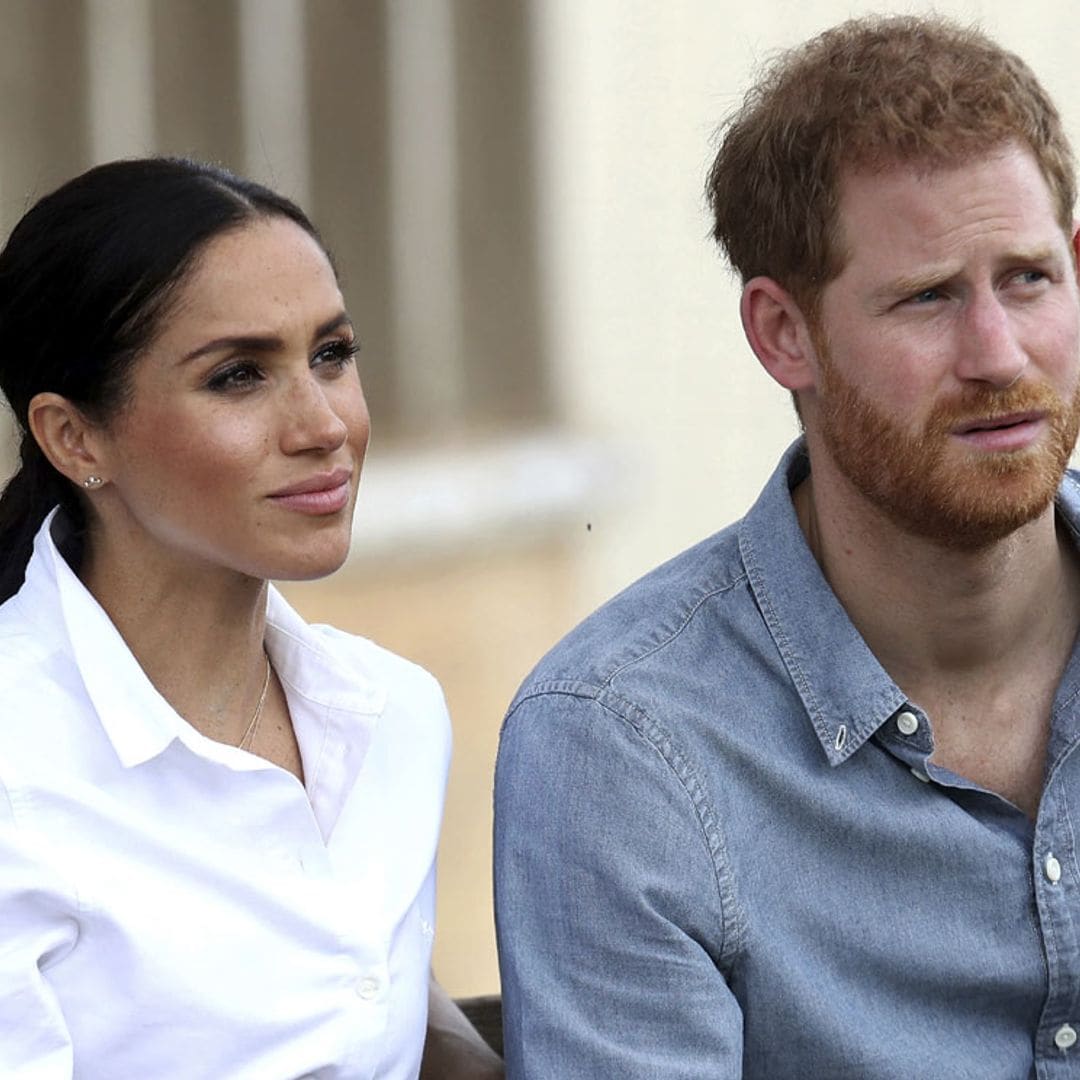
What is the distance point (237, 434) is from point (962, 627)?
0.78m

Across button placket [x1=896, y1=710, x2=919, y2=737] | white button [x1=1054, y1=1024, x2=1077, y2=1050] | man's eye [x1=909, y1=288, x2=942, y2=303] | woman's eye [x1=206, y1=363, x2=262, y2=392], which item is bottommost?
white button [x1=1054, y1=1024, x2=1077, y2=1050]

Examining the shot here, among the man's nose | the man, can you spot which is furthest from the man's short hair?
the man's nose

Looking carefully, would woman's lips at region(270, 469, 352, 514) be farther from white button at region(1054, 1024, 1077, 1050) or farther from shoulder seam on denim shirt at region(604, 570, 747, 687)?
white button at region(1054, 1024, 1077, 1050)

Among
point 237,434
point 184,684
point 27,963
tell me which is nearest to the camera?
point 27,963

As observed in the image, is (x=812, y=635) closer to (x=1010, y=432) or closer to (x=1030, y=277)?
(x=1010, y=432)

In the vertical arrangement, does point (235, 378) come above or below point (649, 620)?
above

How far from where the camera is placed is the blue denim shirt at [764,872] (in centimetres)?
207

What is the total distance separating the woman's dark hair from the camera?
81.6 inches

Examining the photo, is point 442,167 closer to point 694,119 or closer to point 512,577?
point 694,119

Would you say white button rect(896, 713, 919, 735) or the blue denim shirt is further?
white button rect(896, 713, 919, 735)

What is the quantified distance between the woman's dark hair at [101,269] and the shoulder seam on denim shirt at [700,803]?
1.84 feet

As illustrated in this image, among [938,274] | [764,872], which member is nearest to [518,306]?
[938,274]

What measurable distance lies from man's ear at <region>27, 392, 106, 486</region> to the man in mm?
491

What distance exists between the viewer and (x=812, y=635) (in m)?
2.23
